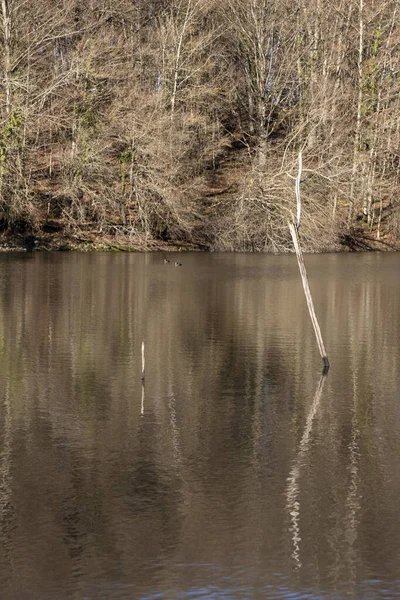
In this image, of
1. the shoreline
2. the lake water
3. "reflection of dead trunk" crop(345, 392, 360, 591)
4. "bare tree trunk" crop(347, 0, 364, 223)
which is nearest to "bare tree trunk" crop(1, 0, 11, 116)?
the shoreline

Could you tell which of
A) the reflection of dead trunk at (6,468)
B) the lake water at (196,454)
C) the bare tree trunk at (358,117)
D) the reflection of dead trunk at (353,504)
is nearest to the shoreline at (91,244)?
the bare tree trunk at (358,117)

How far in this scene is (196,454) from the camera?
14.2 m

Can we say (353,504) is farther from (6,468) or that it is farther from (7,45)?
(7,45)

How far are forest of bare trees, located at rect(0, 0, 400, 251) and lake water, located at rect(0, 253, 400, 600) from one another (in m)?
27.0

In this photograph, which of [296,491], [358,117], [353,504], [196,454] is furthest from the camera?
[358,117]

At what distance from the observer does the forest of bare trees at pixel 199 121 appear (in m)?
55.6

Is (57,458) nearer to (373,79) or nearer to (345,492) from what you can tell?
(345,492)

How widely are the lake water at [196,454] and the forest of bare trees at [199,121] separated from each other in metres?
27.0

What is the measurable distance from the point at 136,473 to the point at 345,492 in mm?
2799

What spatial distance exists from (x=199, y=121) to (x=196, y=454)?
48.6m

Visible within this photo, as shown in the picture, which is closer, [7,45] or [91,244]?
[7,45]

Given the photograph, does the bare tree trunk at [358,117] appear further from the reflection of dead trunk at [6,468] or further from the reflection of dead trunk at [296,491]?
the reflection of dead trunk at [6,468]

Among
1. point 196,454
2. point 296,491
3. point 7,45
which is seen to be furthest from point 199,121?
point 296,491

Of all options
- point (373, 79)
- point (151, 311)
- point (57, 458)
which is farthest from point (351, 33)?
point (57, 458)
